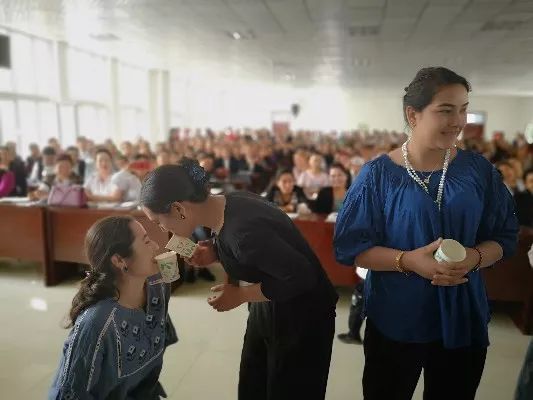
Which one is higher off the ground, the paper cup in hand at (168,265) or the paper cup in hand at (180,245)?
the paper cup in hand at (180,245)

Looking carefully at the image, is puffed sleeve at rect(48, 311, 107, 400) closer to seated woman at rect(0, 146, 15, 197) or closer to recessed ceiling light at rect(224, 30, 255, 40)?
seated woman at rect(0, 146, 15, 197)

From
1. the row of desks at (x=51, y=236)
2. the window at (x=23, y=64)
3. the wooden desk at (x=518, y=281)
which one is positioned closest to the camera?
the wooden desk at (x=518, y=281)

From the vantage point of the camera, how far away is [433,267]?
1.22 meters

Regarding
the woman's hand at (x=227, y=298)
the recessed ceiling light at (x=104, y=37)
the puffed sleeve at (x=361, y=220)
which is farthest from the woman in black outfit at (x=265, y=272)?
the recessed ceiling light at (x=104, y=37)

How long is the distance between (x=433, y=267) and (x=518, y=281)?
2.80 meters

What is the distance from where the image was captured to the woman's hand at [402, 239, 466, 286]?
120 centimetres

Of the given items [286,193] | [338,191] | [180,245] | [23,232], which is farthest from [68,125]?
[180,245]

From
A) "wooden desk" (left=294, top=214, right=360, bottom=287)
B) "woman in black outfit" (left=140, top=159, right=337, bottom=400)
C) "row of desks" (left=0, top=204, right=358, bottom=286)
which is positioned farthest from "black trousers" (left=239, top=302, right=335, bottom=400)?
"row of desks" (left=0, top=204, right=358, bottom=286)

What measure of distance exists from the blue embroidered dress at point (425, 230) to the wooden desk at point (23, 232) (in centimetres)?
384

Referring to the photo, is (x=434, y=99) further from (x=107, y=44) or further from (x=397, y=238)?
(x=107, y=44)

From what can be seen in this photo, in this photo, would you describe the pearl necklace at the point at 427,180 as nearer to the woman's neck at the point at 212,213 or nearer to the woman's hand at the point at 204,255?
the woman's neck at the point at 212,213

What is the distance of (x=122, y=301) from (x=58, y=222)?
3.31 metres

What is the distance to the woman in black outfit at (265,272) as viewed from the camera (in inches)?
50.8

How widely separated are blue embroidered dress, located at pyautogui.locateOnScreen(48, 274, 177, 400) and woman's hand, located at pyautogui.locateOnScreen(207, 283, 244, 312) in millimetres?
282
